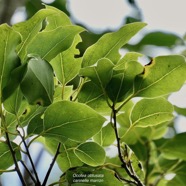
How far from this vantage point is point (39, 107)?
66 cm

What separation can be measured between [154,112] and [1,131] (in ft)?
0.76

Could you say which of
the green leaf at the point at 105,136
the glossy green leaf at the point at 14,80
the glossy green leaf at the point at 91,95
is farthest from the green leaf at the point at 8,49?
the green leaf at the point at 105,136

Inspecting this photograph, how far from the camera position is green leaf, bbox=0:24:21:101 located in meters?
0.58

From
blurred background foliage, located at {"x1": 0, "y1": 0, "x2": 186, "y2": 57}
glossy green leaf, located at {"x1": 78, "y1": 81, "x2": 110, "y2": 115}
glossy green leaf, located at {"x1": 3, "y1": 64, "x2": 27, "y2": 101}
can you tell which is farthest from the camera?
blurred background foliage, located at {"x1": 0, "y1": 0, "x2": 186, "y2": 57}

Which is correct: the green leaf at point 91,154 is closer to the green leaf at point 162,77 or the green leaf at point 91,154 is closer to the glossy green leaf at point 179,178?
the green leaf at point 162,77

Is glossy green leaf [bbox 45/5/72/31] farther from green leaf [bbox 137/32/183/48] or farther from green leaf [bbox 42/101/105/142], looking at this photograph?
green leaf [bbox 137/32/183/48]

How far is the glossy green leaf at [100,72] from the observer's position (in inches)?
24.5

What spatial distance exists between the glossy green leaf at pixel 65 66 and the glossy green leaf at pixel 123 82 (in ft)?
0.19

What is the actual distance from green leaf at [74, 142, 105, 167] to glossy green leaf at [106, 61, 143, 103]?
0.25ft

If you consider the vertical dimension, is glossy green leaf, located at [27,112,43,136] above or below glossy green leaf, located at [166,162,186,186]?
above

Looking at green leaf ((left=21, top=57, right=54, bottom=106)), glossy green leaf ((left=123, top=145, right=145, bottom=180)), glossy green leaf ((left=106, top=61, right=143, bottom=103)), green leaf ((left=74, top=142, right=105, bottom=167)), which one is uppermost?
green leaf ((left=21, top=57, right=54, bottom=106))

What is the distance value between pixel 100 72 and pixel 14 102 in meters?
0.12

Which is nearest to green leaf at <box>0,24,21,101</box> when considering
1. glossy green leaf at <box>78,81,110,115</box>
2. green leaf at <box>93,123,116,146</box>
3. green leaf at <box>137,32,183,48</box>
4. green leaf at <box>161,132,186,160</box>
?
glossy green leaf at <box>78,81,110,115</box>

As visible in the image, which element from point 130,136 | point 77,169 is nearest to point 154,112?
point 77,169
